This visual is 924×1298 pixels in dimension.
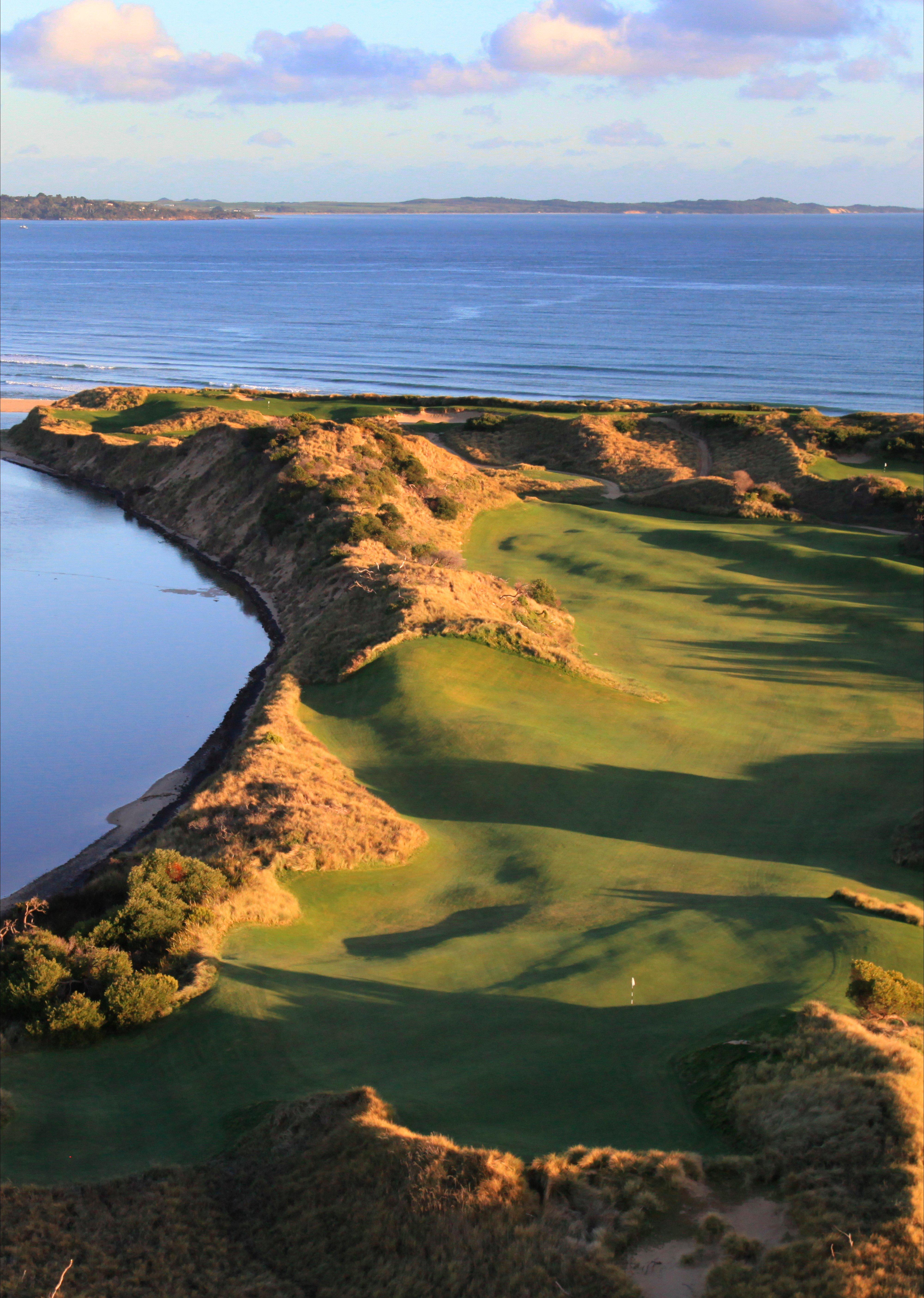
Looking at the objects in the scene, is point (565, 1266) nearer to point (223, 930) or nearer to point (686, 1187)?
point (686, 1187)

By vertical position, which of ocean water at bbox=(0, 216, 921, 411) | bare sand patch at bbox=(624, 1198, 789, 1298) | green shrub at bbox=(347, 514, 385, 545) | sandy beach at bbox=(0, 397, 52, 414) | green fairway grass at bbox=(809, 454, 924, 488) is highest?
ocean water at bbox=(0, 216, 921, 411)

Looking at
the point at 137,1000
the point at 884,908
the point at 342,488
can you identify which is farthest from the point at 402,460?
the point at 137,1000

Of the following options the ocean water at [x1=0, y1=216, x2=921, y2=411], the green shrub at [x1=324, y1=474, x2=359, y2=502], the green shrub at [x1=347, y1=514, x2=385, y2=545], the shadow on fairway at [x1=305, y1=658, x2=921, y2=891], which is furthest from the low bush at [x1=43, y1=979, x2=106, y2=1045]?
the ocean water at [x1=0, y1=216, x2=921, y2=411]

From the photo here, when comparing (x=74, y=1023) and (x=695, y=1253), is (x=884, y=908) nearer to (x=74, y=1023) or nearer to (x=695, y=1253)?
(x=695, y=1253)

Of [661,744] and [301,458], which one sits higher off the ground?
[301,458]

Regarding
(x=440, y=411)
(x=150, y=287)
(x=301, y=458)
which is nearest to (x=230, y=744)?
(x=301, y=458)

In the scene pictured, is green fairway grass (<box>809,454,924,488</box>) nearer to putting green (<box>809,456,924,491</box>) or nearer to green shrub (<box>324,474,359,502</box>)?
putting green (<box>809,456,924,491</box>)
